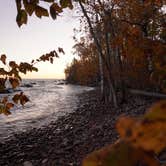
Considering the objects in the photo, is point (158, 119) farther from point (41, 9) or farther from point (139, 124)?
point (41, 9)

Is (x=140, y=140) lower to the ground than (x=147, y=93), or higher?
higher

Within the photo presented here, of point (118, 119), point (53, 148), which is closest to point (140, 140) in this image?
point (118, 119)

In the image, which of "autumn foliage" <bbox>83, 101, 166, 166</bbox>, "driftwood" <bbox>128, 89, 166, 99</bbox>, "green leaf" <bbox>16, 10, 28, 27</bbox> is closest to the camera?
"autumn foliage" <bbox>83, 101, 166, 166</bbox>

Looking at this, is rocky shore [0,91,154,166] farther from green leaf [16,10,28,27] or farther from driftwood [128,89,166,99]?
green leaf [16,10,28,27]

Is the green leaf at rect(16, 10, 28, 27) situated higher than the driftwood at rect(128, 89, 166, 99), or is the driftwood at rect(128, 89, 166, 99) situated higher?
the green leaf at rect(16, 10, 28, 27)

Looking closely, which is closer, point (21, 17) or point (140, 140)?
point (140, 140)

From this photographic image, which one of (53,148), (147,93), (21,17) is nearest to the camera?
(21,17)

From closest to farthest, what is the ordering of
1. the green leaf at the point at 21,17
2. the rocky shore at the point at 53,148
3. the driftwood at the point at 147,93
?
the green leaf at the point at 21,17
the rocky shore at the point at 53,148
the driftwood at the point at 147,93

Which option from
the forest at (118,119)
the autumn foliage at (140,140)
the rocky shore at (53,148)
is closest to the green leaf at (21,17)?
the forest at (118,119)

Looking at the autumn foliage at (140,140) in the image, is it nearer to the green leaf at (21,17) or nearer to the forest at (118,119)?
the forest at (118,119)

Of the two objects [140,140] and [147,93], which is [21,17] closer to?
[140,140]

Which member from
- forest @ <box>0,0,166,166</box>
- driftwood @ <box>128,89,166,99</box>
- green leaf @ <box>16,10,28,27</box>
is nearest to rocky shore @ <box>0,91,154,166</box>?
forest @ <box>0,0,166,166</box>

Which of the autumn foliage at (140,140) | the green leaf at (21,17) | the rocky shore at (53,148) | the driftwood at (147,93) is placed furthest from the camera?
the driftwood at (147,93)

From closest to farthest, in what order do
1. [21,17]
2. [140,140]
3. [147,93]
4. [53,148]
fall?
1. [140,140]
2. [21,17]
3. [53,148]
4. [147,93]
